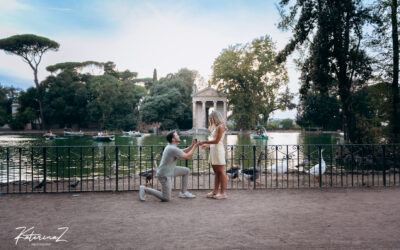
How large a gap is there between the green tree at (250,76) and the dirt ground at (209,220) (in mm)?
43717

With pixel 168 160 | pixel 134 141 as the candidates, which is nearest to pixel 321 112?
pixel 134 141

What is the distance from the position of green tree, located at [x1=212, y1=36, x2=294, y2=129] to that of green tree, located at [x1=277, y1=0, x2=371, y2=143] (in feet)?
106

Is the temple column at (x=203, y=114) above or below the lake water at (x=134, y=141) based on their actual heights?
above

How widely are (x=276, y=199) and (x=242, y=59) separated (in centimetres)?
4664

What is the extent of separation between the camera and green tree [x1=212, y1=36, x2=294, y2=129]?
49531 millimetres

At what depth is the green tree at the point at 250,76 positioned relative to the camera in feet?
163

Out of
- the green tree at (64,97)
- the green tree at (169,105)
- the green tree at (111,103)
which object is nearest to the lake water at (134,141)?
the green tree at (169,105)

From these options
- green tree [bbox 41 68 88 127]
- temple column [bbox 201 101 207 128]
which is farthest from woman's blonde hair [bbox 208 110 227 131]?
green tree [bbox 41 68 88 127]

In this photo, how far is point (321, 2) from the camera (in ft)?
52.6

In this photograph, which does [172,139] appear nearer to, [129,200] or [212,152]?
[212,152]

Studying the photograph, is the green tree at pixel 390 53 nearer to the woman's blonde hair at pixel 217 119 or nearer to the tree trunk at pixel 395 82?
the tree trunk at pixel 395 82

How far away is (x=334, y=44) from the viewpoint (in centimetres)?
1570

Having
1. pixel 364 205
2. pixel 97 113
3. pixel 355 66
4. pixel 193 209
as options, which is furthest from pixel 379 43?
pixel 97 113

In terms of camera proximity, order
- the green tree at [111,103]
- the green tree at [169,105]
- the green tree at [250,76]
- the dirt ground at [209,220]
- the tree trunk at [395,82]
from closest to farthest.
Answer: the dirt ground at [209,220] < the tree trunk at [395,82] < the green tree at [250,76] < the green tree at [169,105] < the green tree at [111,103]
